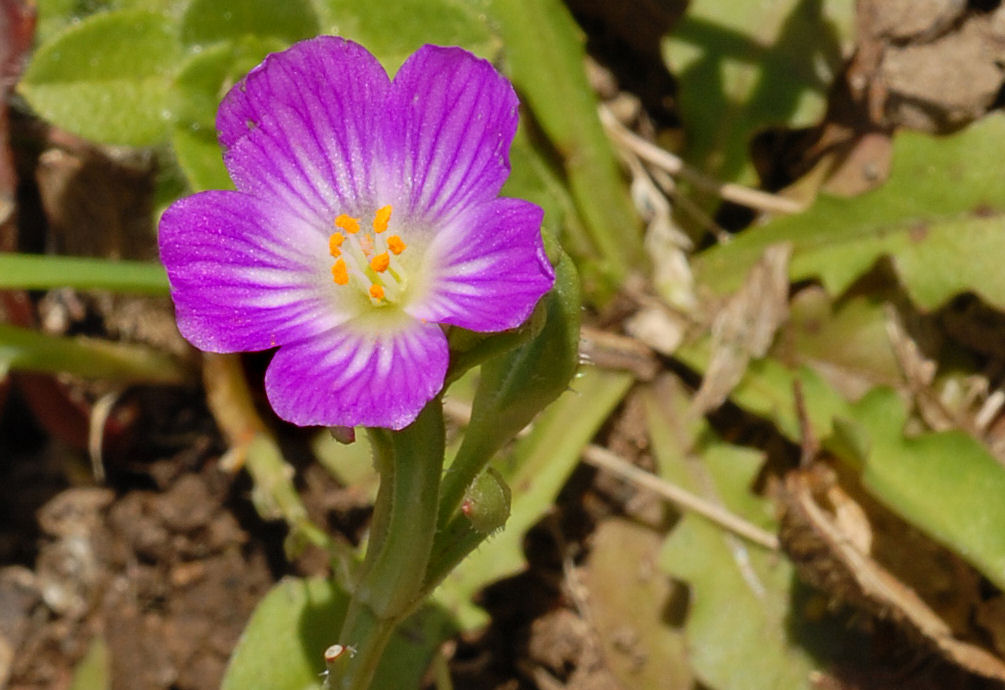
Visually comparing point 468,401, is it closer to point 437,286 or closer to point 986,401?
point 437,286

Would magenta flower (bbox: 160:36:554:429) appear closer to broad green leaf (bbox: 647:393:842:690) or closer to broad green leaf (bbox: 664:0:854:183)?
broad green leaf (bbox: 647:393:842:690)

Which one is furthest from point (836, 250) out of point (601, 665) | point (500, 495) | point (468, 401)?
point (500, 495)

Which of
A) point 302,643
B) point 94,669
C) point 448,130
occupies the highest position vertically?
point 448,130

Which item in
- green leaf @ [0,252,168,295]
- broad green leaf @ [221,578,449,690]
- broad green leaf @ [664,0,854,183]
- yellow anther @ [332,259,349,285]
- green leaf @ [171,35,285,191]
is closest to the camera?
yellow anther @ [332,259,349,285]

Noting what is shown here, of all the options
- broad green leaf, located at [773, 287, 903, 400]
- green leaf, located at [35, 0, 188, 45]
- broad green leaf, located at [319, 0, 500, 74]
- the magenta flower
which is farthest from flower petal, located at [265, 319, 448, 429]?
green leaf, located at [35, 0, 188, 45]

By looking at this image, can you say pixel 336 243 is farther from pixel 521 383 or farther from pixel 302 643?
pixel 302 643

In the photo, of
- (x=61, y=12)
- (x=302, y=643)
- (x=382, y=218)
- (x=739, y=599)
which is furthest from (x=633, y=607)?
(x=61, y=12)
